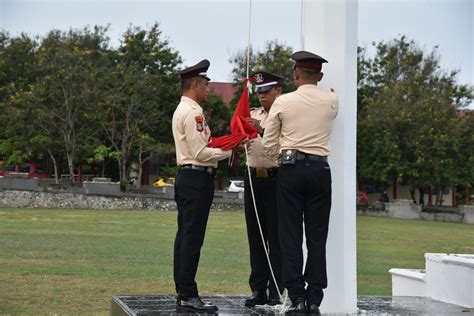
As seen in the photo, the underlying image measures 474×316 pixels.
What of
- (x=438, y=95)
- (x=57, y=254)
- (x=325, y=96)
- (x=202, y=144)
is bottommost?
(x=57, y=254)

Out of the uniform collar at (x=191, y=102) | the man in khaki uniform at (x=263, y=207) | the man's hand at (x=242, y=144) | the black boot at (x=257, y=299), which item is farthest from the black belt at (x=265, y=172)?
the black boot at (x=257, y=299)

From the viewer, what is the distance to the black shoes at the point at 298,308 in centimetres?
557

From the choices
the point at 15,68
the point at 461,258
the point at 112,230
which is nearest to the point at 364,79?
the point at 15,68

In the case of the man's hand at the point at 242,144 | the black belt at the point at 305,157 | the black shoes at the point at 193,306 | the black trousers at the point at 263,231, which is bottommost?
the black shoes at the point at 193,306

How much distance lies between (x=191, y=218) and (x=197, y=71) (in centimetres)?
107

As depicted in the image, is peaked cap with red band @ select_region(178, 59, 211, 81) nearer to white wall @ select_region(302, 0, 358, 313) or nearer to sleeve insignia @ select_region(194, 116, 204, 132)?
sleeve insignia @ select_region(194, 116, 204, 132)

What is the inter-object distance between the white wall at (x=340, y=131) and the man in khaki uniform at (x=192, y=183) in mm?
871

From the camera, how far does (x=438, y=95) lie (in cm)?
4281

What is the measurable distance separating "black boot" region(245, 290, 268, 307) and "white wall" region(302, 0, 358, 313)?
494 mm

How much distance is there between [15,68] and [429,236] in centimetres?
2667

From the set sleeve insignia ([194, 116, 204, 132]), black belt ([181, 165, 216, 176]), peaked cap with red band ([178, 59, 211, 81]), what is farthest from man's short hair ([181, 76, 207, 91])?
black belt ([181, 165, 216, 176])

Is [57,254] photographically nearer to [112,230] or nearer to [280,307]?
[112,230]

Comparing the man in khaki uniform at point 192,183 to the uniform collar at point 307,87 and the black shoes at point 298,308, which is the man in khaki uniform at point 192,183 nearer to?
the black shoes at point 298,308

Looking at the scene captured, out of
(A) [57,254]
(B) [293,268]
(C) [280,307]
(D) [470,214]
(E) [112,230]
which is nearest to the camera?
(B) [293,268]
